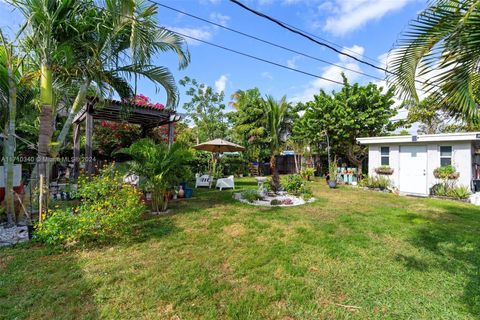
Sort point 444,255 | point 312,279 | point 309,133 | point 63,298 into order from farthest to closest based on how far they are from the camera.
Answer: point 309,133 < point 444,255 < point 312,279 < point 63,298

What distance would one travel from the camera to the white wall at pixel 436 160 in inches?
356

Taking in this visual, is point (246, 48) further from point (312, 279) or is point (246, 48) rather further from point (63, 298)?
point (63, 298)

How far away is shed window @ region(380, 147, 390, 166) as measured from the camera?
1135 cm

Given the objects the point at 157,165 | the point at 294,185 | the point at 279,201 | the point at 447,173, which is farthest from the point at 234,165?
the point at 447,173

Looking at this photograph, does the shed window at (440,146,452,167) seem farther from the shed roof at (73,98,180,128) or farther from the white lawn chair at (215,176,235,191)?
the shed roof at (73,98,180,128)

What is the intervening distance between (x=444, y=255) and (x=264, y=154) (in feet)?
46.4

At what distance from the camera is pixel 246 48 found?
7434 mm

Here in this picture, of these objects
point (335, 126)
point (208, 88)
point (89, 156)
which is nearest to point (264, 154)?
point (335, 126)

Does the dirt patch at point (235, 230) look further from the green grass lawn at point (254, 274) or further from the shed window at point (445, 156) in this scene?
the shed window at point (445, 156)

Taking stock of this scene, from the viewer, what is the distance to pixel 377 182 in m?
11.1

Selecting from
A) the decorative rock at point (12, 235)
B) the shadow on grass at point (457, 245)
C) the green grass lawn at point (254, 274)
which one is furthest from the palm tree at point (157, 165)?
the shadow on grass at point (457, 245)

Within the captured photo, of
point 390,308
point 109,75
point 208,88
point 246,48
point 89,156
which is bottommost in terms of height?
point 390,308

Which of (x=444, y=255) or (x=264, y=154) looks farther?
(x=264, y=154)

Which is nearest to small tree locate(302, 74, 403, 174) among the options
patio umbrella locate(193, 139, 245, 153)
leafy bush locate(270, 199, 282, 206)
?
patio umbrella locate(193, 139, 245, 153)
